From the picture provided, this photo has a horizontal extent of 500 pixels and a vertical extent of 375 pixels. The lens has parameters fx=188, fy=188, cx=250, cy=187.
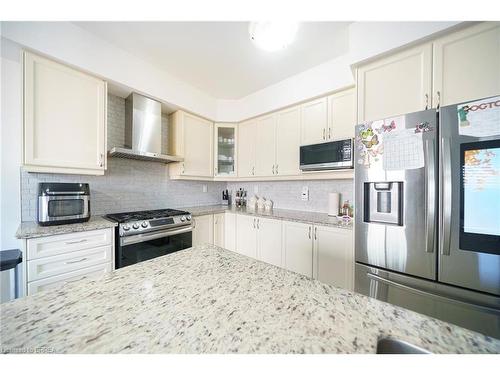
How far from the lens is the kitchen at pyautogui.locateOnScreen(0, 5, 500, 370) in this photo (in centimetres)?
48

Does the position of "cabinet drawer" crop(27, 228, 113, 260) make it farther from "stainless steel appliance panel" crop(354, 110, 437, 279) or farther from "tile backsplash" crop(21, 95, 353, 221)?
"stainless steel appliance panel" crop(354, 110, 437, 279)

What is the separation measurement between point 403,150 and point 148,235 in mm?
2256

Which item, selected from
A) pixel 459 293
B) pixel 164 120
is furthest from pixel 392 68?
pixel 164 120

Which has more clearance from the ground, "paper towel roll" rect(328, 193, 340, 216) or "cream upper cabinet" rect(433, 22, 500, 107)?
"cream upper cabinet" rect(433, 22, 500, 107)

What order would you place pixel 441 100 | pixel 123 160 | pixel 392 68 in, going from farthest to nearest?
pixel 123 160 < pixel 392 68 < pixel 441 100

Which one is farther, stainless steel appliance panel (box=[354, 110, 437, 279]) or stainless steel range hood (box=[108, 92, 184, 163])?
stainless steel range hood (box=[108, 92, 184, 163])

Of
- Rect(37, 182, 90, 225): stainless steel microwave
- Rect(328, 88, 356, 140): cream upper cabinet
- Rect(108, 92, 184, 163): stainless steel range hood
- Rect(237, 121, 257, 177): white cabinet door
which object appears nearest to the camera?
Result: Rect(37, 182, 90, 225): stainless steel microwave

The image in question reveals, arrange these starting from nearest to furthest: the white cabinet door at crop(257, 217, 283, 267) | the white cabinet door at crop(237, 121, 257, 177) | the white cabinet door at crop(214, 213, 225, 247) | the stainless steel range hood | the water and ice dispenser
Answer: the water and ice dispenser, the stainless steel range hood, the white cabinet door at crop(257, 217, 283, 267), the white cabinet door at crop(214, 213, 225, 247), the white cabinet door at crop(237, 121, 257, 177)

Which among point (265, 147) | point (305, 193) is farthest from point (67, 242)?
point (305, 193)

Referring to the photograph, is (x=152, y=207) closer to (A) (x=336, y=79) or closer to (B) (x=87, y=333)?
(B) (x=87, y=333)

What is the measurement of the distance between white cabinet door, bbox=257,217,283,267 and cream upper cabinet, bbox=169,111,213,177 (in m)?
1.18

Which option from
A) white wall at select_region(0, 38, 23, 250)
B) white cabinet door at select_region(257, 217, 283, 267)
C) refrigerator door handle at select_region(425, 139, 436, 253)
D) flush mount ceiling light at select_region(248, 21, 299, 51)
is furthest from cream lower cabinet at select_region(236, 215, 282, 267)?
white wall at select_region(0, 38, 23, 250)
